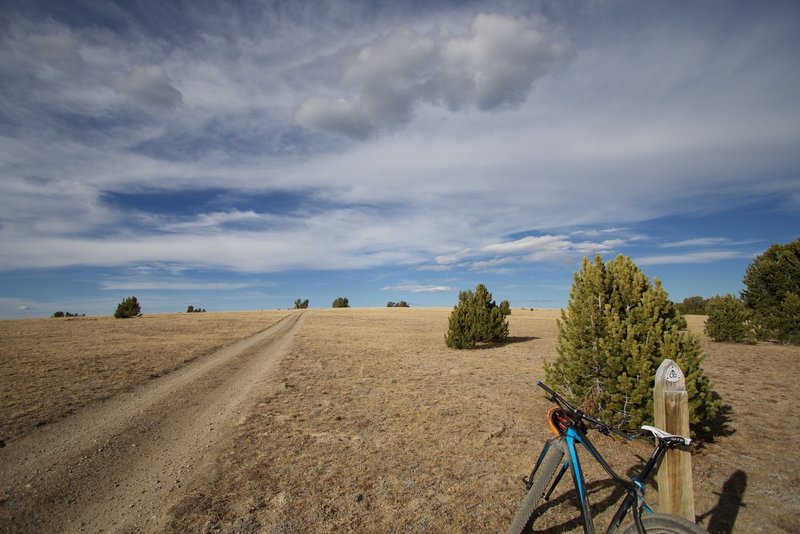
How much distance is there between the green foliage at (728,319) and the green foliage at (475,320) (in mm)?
11714

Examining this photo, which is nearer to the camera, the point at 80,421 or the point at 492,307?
the point at 80,421

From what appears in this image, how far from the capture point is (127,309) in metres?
48.8

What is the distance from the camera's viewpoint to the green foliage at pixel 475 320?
22.2m

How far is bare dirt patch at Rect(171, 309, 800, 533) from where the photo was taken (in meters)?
5.11

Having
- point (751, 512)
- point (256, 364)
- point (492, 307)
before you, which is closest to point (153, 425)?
point (256, 364)

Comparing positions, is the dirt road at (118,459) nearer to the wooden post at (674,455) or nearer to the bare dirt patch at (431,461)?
the bare dirt patch at (431,461)

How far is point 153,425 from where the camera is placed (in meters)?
9.12

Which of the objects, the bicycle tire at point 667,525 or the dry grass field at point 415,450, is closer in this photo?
the bicycle tire at point 667,525

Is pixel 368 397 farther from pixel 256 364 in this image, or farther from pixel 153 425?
pixel 256 364

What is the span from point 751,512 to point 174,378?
656 inches

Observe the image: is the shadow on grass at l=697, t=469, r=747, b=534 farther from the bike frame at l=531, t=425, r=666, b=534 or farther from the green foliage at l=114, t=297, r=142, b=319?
the green foliage at l=114, t=297, r=142, b=319

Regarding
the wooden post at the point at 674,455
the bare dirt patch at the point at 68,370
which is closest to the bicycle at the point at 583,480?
the wooden post at the point at 674,455

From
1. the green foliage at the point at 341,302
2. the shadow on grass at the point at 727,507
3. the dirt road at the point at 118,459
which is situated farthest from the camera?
the green foliage at the point at 341,302

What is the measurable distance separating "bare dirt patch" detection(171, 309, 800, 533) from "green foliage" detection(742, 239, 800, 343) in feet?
27.7
